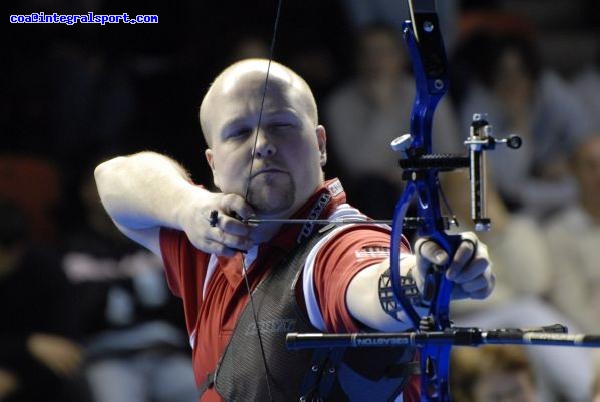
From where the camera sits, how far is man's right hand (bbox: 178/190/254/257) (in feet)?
7.86

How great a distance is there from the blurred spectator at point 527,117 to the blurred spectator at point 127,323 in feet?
4.77

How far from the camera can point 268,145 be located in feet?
8.07

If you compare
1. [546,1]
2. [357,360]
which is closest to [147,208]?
[357,360]

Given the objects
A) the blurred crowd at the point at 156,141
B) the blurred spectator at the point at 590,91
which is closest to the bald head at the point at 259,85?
the blurred crowd at the point at 156,141

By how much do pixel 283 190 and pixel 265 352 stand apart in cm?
28

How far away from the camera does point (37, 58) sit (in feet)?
16.9

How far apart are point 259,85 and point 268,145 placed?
0.41ft

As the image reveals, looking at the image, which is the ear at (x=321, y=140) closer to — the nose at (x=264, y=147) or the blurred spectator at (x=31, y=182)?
the nose at (x=264, y=147)

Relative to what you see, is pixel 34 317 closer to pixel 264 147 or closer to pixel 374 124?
pixel 374 124

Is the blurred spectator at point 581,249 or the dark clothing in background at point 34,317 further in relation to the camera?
the blurred spectator at point 581,249

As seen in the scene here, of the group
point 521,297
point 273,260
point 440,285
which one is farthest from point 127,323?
point 440,285

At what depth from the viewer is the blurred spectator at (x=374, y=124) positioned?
11.3ft

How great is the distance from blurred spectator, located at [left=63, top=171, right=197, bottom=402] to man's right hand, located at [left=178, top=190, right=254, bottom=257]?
2294mm

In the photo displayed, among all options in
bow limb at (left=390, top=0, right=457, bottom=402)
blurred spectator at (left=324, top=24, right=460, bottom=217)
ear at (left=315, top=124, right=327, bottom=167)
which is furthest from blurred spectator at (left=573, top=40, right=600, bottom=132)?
bow limb at (left=390, top=0, right=457, bottom=402)
